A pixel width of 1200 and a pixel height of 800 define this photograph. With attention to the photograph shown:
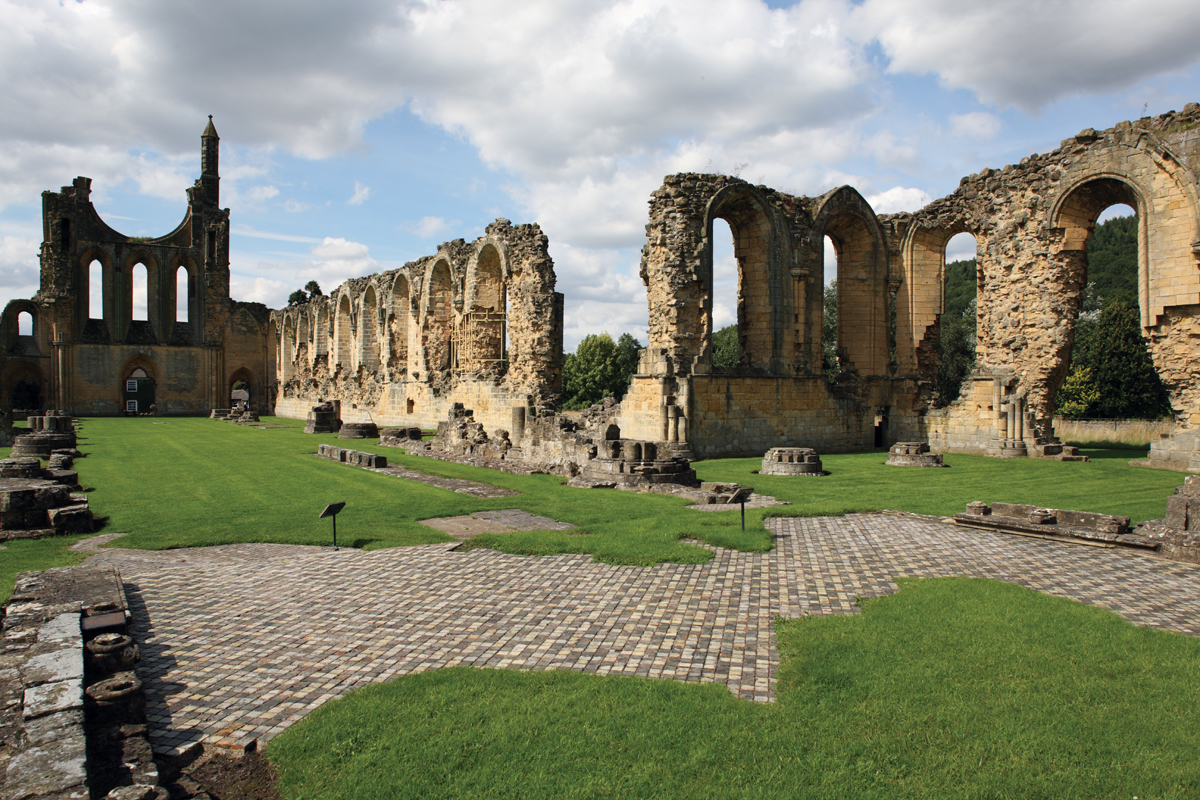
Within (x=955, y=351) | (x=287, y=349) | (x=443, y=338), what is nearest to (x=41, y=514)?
(x=443, y=338)

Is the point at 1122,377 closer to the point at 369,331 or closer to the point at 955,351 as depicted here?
the point at 955,351

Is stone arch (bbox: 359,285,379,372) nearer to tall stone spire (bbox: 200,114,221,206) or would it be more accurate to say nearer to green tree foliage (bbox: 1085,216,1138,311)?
tall stone spire (bbox: 200,114,221,206)

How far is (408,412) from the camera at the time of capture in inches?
1180

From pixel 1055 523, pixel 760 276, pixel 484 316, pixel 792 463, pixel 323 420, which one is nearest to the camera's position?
pixel 1055 523

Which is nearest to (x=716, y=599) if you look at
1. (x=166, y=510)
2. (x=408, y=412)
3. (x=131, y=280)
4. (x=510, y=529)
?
(x=510, y=529)

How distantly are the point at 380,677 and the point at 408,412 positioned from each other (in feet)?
86.9

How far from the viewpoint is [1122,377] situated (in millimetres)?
33312

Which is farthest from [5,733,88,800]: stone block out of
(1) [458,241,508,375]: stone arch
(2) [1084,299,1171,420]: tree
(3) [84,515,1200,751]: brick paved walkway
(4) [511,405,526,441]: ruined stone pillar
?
(2) [1084,299,1171,420]: tree

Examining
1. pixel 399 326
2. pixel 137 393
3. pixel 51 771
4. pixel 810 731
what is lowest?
pixel 810 731

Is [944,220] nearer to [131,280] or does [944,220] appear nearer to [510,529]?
[510,529]

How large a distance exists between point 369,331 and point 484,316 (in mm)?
12370

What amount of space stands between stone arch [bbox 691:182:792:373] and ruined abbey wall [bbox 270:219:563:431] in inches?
199

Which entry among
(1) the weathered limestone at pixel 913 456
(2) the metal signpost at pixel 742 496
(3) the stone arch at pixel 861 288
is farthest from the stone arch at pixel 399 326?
(2) the metal signpost at pixel 742 496

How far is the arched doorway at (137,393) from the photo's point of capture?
Answer: 42094 mm
